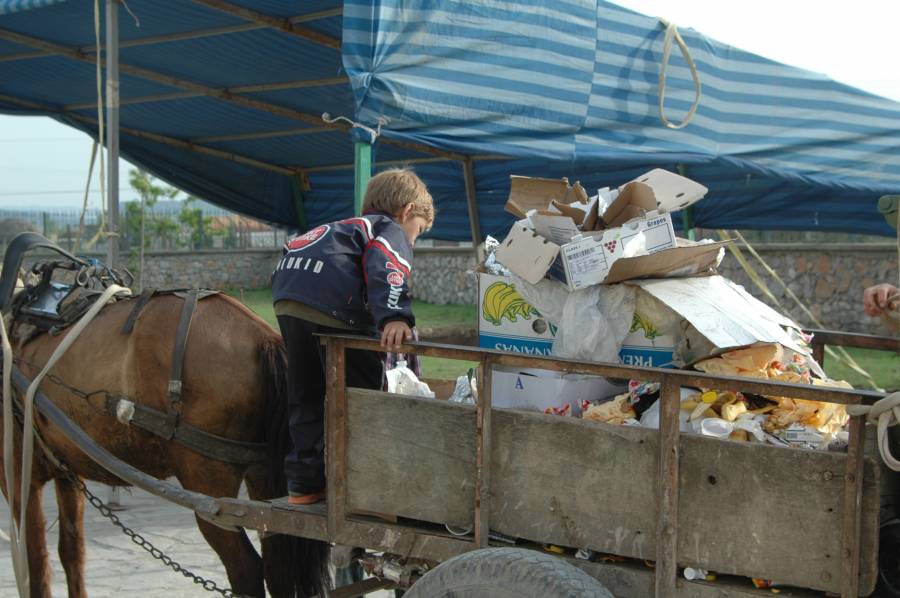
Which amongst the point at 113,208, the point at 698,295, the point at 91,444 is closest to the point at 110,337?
the point at 91,444

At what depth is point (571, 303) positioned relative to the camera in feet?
9.11

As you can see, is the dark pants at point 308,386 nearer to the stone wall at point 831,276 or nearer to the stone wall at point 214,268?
the stone wall at point 831,276

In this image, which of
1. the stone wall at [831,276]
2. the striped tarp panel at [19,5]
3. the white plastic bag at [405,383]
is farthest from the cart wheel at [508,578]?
the stone wall at [831,276]

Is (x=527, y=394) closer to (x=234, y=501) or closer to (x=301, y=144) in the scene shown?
(x=234, y=501)

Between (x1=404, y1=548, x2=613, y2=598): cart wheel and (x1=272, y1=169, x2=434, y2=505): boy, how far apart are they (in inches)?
28.5

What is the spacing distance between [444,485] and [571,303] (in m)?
0.70

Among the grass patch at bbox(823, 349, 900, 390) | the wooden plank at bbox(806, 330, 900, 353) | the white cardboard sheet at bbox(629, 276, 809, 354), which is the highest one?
the white cardboard sheet at bbox(629, 276, 809, 354)

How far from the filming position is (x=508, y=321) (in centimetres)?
302

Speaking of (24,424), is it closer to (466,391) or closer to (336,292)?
(336,292)

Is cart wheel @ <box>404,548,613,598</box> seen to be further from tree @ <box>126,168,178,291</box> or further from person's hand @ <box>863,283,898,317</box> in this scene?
tree @ <box>126,168,178,291</box>

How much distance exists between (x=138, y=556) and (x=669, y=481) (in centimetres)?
375

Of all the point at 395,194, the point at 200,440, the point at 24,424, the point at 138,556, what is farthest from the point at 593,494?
the point at 138,556

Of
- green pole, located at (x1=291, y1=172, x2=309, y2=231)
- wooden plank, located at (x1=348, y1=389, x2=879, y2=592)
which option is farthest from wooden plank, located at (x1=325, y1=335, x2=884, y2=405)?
green pole, located at (x1=291, y1=172, x2=309, y2=231)

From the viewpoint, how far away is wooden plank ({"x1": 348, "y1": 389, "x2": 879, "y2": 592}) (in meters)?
1.98
